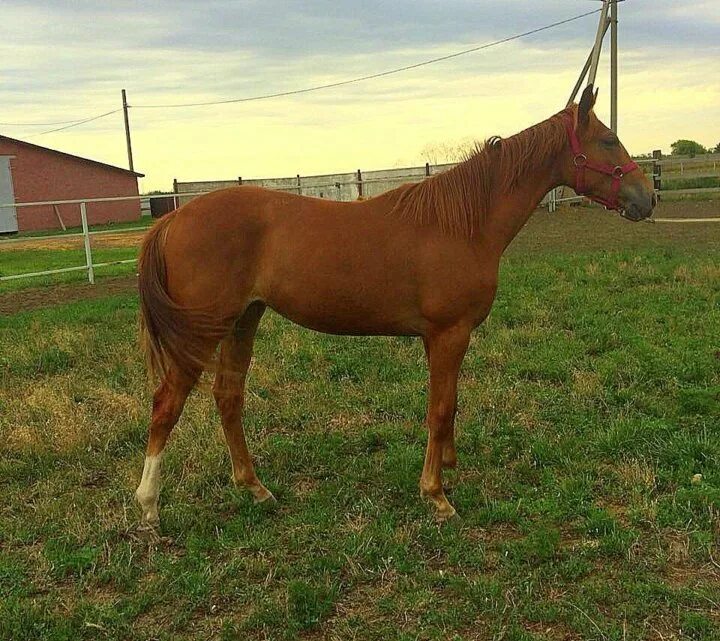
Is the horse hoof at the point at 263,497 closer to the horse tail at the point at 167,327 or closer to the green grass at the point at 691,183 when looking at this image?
the horse tail at the point at 167,327

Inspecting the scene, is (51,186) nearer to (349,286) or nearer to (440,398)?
(349,286)

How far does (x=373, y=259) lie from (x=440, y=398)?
83 centimetres

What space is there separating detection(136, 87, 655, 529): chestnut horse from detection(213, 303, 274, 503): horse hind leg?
0.12 metres

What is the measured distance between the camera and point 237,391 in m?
3.77

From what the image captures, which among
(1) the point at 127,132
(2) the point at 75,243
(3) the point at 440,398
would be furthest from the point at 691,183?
(1) the point at 127,132

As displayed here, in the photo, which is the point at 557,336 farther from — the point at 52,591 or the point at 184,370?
the point at 52,591

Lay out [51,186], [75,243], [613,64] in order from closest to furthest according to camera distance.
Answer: [75,243] < [613,64] < [51,186]

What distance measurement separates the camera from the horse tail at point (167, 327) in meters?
3.38

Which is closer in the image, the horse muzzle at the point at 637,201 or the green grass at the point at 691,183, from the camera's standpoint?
the horse muzzle at the point at 637,201

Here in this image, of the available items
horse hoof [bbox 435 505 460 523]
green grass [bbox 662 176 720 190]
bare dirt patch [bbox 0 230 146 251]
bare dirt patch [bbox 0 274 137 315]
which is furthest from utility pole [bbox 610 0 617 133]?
horse hoof [bbox 435 505 460 523]

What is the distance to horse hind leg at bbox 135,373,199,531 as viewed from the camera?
10.8 ft

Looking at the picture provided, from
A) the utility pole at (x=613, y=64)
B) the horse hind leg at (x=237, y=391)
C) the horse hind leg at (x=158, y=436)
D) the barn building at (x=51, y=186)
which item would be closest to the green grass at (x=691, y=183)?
the utility pole at (x=613, y=64)

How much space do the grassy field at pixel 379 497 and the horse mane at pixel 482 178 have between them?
151 centimetres

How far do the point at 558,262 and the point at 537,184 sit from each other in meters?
6.58
